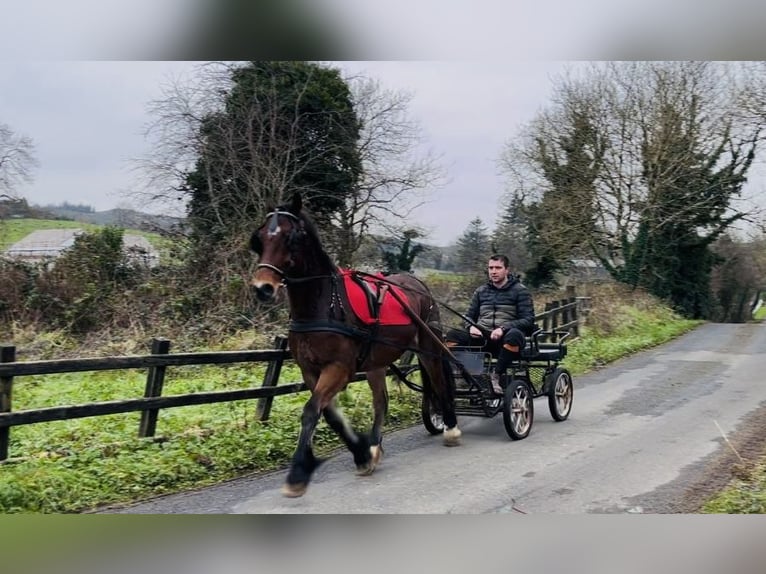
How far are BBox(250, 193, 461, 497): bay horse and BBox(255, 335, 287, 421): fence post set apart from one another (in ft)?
2.22

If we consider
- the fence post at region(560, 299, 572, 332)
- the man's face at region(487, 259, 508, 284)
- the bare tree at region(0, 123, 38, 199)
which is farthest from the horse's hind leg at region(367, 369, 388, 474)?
the bare tree at region(0, 123, 38, 199)

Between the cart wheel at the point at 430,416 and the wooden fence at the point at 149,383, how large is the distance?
32 centimetres

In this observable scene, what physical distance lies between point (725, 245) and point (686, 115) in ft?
3.30

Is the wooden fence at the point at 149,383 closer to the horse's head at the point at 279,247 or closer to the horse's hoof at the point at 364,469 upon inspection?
the horse's hoof at the point at 364,469

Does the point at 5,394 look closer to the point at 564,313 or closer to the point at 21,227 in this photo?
the point at 21,227

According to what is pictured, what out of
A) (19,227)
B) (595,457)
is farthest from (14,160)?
(595,457)

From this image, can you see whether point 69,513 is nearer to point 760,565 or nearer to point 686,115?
point 760,565

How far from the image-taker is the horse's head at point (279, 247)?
362cm

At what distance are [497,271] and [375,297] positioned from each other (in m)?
1.09

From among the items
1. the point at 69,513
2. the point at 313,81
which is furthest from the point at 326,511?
the point at 313,81

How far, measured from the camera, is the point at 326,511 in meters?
3.95

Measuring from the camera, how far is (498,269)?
5051mm

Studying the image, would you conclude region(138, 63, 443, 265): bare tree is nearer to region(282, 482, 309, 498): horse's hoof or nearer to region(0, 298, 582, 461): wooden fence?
region(0, 298, 582, 461): wooden fence

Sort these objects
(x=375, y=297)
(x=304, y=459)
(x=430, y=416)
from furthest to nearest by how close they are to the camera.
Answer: (x=430, y=416) → (x=375, y=297) → (x=304, y=459)
